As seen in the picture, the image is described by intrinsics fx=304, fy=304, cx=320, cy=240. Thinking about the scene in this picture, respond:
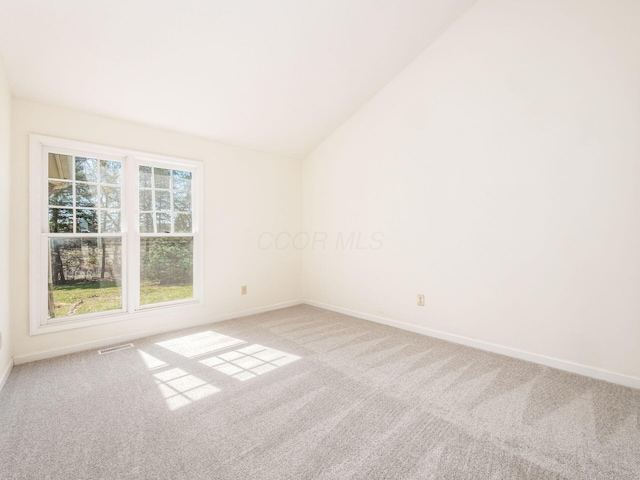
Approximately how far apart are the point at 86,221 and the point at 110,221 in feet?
0.64

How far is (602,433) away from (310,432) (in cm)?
157

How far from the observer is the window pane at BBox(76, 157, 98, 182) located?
9.47ft

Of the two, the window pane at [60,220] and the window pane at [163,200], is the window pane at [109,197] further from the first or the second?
the window pane at [163,200]

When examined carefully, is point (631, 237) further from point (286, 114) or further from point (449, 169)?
point (286, 114)

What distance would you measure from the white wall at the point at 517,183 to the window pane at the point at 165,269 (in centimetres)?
219

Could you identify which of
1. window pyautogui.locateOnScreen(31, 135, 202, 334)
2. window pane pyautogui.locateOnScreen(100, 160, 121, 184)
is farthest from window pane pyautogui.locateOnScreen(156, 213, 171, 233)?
window pane pyautogui.locateOnScreen(100, 160, 121, 184)

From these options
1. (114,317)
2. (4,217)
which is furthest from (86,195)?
(114,317)

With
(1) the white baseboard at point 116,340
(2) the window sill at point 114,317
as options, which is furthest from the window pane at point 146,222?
(1) the white baseboard at point 116,340

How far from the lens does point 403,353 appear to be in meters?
2.75

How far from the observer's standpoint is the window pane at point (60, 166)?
2.75 metres

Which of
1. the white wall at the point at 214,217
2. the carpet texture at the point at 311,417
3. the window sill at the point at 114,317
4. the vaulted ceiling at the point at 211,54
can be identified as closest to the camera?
the carpet texture at the point at 311,417

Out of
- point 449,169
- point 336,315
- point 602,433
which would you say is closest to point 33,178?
point 336,315

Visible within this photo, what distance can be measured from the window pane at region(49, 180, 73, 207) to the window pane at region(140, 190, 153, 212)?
593mm

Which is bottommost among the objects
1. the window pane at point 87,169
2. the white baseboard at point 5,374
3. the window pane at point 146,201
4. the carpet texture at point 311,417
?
the carpet texture at point 311,417
